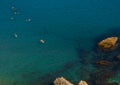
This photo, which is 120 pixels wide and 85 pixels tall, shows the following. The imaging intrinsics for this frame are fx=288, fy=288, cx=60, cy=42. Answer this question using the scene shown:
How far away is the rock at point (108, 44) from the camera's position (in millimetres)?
41750

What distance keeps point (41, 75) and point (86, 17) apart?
60.3 ft

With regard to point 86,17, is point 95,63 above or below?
below

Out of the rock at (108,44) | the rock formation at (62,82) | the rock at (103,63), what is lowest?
the rock formation at (62,82)

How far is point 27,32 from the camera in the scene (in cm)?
4866

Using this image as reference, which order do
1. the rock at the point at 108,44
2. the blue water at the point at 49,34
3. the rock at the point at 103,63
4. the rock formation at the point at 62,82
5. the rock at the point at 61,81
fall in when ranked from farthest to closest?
the rock at the point at 108,44 → the blue water at the point at 49,34 → the rock at the point at 103,63 → the rock at the point at 61,81 → the rock formation at the point at 62,82

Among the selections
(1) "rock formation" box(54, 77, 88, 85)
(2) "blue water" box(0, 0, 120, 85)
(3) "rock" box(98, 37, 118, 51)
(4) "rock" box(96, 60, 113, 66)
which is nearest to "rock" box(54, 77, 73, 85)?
(1) "rock formation" box(54, 77, 88, 85)

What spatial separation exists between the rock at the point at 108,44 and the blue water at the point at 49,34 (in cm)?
154

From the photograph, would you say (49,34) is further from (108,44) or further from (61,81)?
(61,81)

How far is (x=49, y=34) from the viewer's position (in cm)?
4744

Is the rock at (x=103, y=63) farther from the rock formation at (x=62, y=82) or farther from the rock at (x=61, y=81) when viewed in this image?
the rock at (x=61, y=81)

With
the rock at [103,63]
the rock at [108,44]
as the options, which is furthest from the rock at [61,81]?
the rock at [108,44]

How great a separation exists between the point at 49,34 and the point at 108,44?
10430mm

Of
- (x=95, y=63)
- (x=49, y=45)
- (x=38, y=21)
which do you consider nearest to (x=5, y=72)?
(x=49, y=45)

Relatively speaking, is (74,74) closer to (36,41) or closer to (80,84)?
(80,84)
